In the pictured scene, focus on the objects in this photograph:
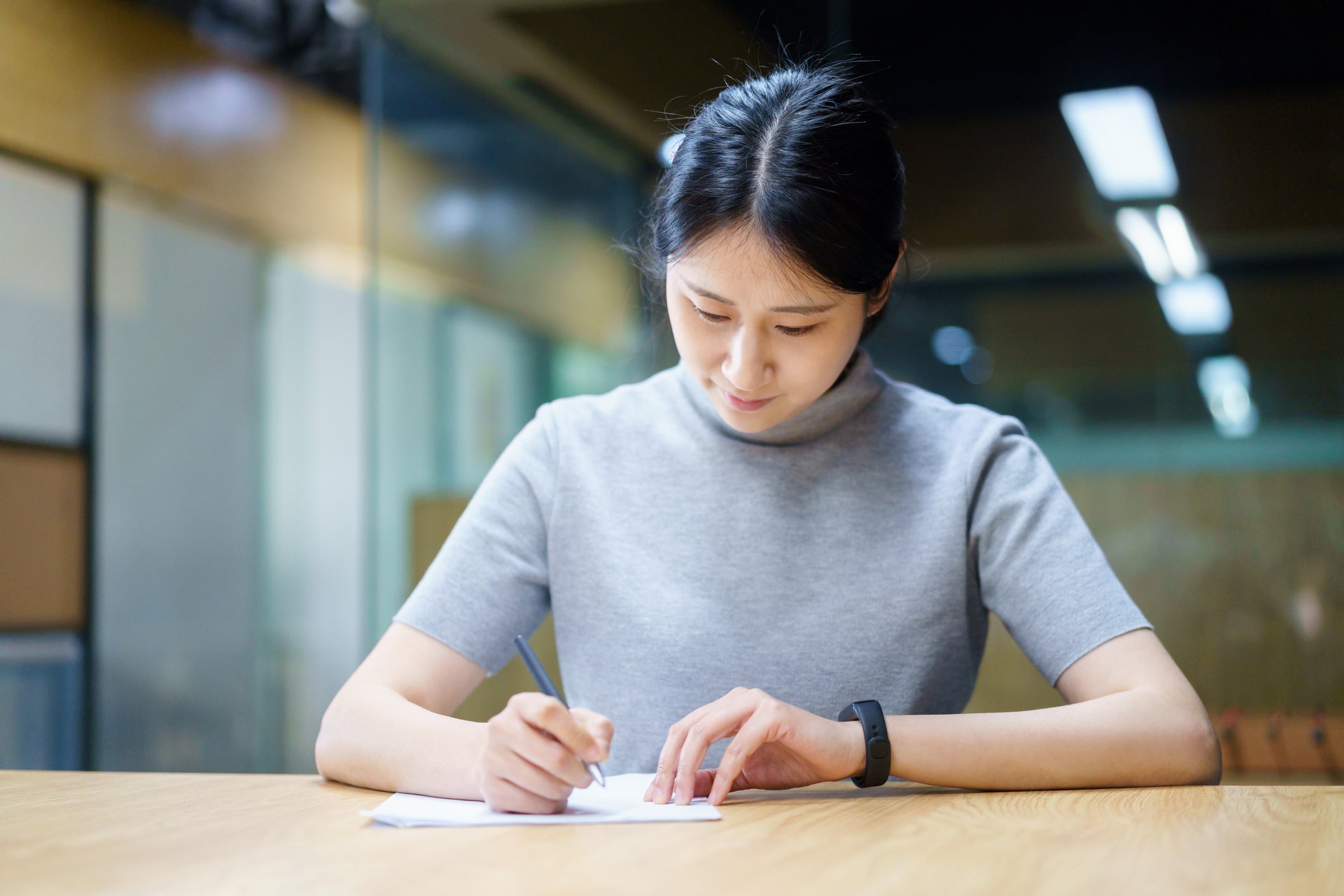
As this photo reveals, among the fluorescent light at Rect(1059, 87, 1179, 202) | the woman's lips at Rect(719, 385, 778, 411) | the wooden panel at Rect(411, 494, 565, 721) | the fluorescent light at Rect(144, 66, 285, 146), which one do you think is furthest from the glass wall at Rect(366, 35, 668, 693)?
the woman's lips at Rect(719, 385, 778, 411)

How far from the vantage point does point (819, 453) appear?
3.96 feet

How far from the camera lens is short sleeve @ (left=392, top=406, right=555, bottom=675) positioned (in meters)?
1.11

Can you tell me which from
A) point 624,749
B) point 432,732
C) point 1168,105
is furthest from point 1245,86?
point 432,732

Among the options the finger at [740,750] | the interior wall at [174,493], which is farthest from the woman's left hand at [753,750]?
the interior wall at [174,493]

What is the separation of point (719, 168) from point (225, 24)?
3.08 meters

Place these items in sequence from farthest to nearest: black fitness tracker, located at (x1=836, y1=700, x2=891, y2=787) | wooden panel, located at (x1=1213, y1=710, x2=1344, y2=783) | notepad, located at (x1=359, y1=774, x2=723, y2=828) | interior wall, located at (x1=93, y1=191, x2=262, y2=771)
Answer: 1. interior wall, located at (x1=93, y1=191, x2=262, y2=771)
2. wooden panel, located at (x1=1213, y1=710, x2=1344, y2=783)
3. black fitness tracker, located at (x1=836, y1=700, x2=891, y2=787)
4. notepad, located at (x1=359, y1=774, x2=723, y2=828)

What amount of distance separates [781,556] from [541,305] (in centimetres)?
225

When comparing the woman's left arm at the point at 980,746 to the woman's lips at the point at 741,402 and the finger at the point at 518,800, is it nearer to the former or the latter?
the finger at the point at 518,800

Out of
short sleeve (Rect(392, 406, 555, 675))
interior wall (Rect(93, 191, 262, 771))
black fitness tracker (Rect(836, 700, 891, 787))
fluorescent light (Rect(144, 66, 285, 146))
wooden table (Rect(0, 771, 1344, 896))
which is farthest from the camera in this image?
fluorescent light (Rect(144, 66, 285, 146))

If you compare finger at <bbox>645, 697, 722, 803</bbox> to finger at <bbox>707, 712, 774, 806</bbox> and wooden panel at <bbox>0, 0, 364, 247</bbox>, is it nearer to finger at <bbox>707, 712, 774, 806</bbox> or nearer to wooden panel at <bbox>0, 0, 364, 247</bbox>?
finger at <bbox>707, 712, 774, 806</bbox>

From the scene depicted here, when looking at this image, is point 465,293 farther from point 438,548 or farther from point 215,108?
point 215,108

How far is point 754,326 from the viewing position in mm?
1024

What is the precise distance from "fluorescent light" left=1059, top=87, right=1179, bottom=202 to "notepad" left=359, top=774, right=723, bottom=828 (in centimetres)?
251

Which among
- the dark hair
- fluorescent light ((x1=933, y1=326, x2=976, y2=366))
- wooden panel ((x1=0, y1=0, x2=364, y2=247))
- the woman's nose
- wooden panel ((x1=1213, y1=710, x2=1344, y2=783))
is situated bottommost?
wooden panel ((x1=1213, y1=710, x2=1344, y2=783))
